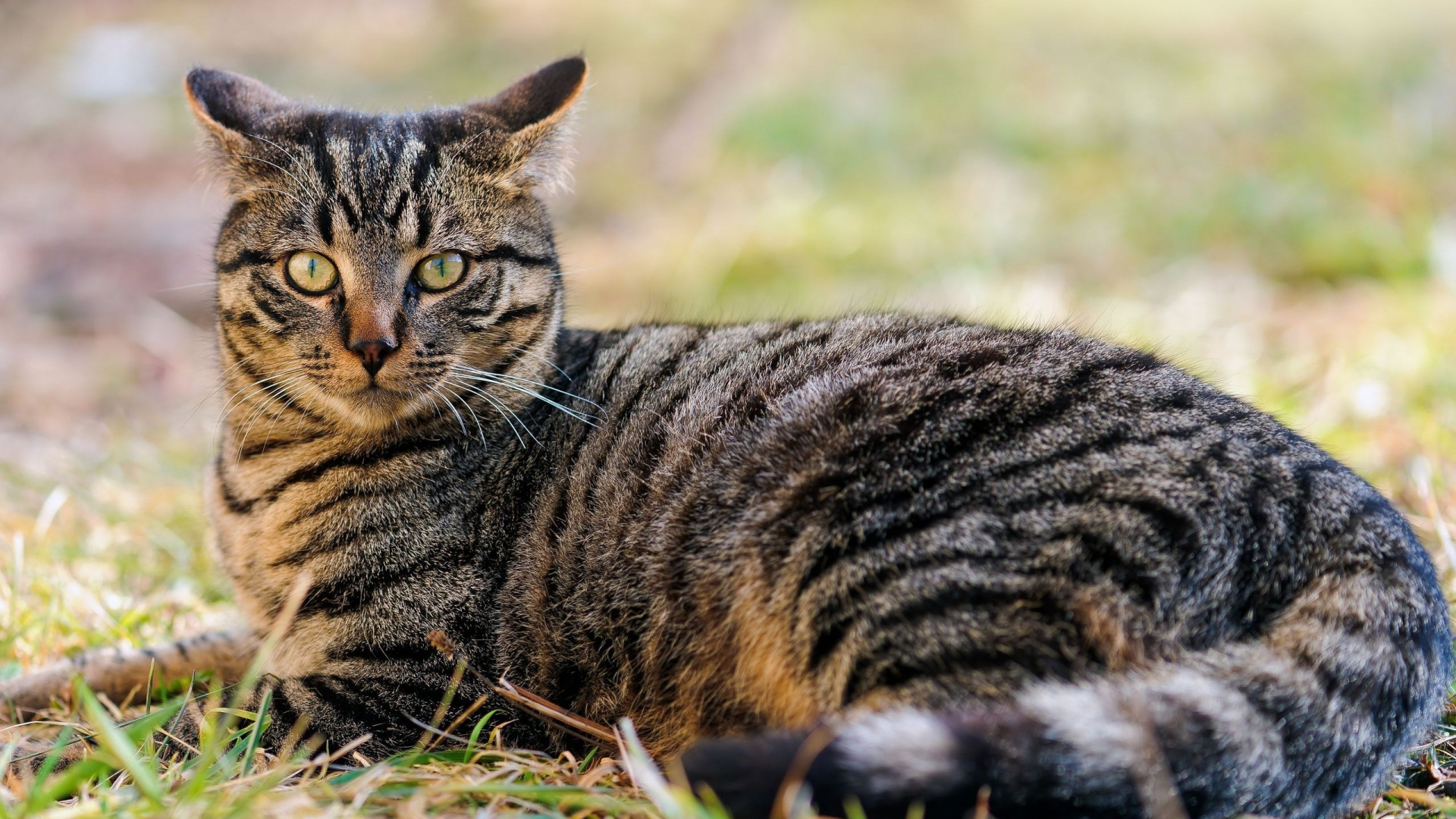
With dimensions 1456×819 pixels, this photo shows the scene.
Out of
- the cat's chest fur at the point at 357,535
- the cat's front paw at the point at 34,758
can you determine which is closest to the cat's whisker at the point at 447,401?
the cat's chest fur at the point at 357,535

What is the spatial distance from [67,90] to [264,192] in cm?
977

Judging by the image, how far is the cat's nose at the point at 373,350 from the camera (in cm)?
250

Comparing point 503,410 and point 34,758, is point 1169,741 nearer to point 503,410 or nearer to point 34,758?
point 503,410

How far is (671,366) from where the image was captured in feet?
9.38

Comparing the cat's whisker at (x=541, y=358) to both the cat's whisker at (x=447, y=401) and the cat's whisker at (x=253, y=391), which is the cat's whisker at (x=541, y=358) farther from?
the cat's whisker at (x=253, y=391)

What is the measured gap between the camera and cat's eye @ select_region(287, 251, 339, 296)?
2.62 m

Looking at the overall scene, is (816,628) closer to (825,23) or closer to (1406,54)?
(1406,54)

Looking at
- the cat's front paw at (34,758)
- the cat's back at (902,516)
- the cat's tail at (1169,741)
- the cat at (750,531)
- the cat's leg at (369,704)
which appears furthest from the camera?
the cat's leg at (369,704)

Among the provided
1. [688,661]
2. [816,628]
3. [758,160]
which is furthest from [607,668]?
[758,160]

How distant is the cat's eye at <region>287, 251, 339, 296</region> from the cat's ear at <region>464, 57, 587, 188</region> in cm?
53

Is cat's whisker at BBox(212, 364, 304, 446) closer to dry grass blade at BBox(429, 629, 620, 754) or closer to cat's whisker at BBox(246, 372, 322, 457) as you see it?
cat's whisker at BBox(246, 372, 322, 457)

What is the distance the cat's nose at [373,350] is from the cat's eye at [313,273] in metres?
0.21

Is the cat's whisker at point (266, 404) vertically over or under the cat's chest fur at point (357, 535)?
over

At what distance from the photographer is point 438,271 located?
2684 millimetres
